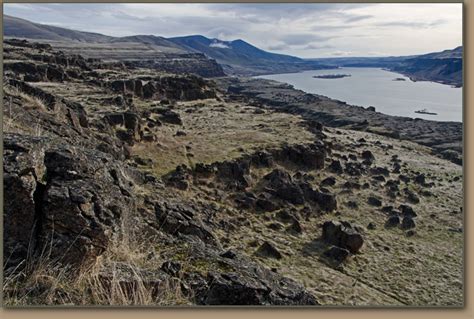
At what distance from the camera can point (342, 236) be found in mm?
20953

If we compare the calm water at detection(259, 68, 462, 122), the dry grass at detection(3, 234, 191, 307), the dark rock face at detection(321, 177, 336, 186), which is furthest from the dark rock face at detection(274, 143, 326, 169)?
the dry grass at detection(3, 234, 191, 307)

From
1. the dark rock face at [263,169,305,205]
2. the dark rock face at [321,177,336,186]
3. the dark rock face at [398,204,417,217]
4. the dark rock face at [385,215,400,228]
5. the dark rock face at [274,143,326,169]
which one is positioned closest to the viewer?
the dark rock face at [385,215,400,228]

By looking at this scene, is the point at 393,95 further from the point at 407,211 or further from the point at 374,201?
the point at 407,211

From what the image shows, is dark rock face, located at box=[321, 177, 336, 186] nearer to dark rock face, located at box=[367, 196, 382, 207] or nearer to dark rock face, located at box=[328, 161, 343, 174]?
dark rock face, located at box=[328, 161, 343, 174]

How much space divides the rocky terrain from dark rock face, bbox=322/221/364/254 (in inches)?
2.7

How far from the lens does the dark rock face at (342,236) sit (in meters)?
20.4

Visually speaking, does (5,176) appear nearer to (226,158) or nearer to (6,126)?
(6,126)

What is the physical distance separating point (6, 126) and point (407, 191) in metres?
30.1

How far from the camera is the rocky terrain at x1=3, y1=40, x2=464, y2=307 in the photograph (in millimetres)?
5043

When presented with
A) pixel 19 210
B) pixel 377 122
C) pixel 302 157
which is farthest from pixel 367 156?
pixel 19 210

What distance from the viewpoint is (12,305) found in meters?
4.98

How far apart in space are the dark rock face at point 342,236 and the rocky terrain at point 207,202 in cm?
7

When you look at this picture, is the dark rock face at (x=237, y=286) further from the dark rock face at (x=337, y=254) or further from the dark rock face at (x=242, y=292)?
the dark rock face at (x=337, y=254)

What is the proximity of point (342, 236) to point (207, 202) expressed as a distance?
23.1 ft
